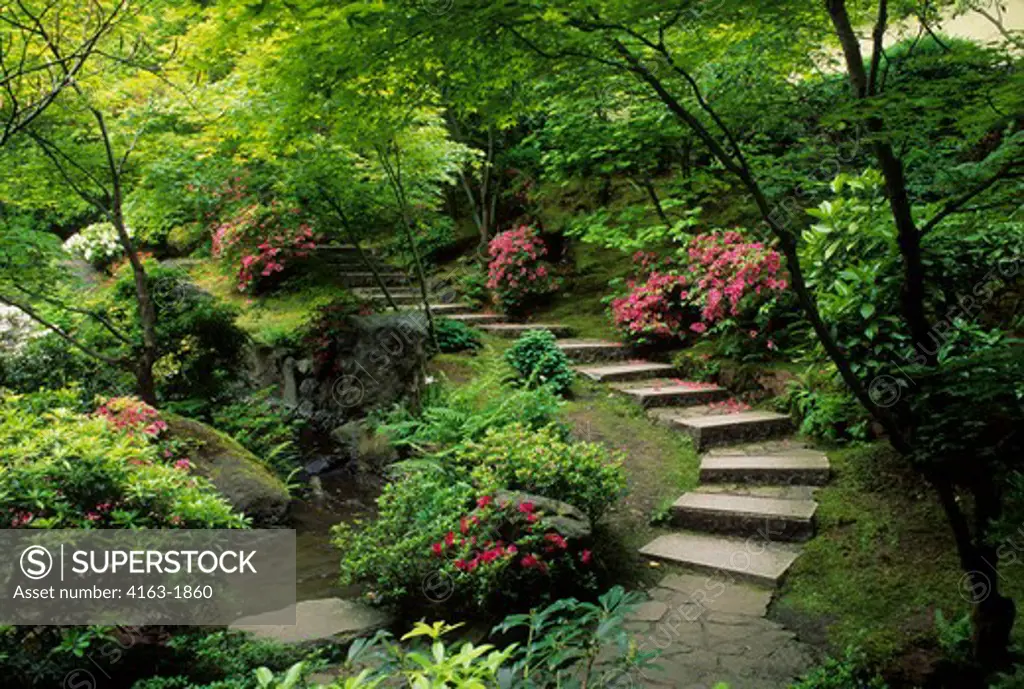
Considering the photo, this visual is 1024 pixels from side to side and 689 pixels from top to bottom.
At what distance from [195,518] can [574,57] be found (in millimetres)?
3187

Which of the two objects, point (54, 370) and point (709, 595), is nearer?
point (709, 595)

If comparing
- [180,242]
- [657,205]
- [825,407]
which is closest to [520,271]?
[657,205]

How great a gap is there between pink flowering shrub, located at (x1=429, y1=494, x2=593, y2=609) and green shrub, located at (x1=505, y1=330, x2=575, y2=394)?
127 inches

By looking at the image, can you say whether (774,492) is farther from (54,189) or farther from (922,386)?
(54,189)

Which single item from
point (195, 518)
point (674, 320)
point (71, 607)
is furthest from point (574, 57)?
point (674, 320)

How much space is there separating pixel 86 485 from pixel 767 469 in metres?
4.77

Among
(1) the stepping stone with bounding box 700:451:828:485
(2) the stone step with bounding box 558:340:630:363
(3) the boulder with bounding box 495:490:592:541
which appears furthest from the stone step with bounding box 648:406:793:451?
(2) the stone step with bounding box 558:340:630:363

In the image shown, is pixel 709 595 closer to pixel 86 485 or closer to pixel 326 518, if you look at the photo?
pixel 86 485

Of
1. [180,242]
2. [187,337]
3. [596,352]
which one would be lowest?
[596,352]

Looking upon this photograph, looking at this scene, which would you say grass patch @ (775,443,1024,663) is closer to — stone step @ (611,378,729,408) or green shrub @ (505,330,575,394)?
stone step @ (611,378,729,408)

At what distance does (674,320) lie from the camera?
803 centimetres

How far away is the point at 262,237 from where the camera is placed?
27.7 feet

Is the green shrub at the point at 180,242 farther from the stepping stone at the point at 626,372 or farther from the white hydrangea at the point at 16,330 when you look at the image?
the stepping stone at the point at 626,372

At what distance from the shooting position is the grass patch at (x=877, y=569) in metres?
3.29
